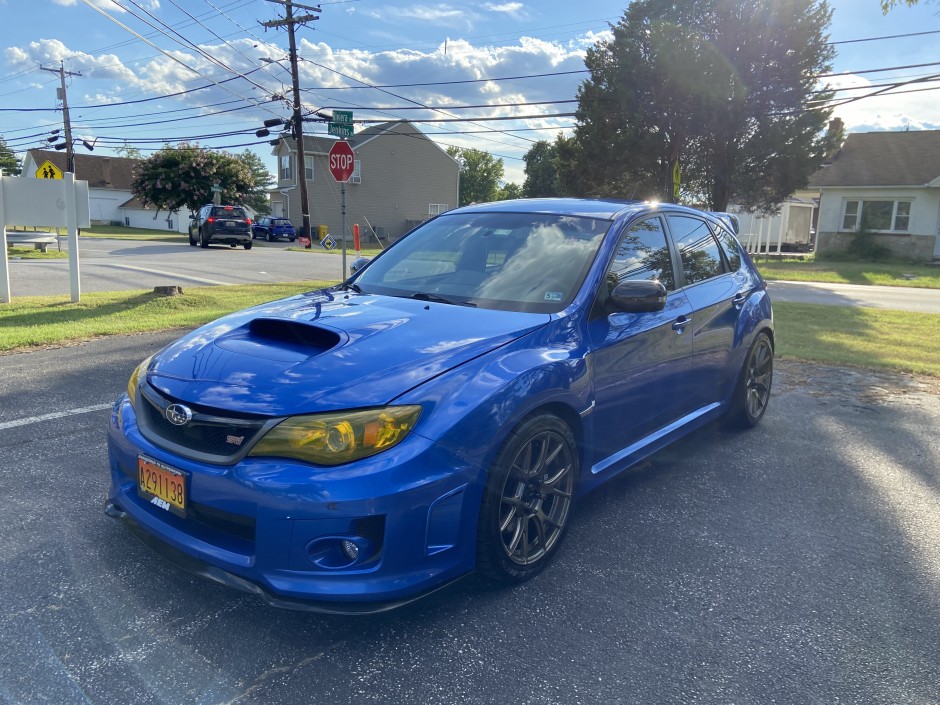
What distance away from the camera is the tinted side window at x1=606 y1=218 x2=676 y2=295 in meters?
3.84

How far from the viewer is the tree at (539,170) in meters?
55.4

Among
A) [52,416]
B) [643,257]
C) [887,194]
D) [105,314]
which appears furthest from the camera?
[887,194]

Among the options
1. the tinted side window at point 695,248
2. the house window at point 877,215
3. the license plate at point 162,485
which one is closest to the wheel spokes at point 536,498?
the license plate at point 162,485

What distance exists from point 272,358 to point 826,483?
3511 millimetres

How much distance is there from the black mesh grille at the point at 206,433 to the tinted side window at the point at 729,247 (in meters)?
3.83

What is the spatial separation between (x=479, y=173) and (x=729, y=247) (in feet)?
267

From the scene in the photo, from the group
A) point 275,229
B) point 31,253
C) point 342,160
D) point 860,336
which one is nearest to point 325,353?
point 342,160

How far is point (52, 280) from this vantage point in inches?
543

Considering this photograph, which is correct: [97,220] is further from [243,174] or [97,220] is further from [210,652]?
[210,652]

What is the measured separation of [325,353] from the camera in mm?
2881

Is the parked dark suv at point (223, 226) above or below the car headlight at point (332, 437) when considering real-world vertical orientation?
above

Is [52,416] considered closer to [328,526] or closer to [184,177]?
[328,526]

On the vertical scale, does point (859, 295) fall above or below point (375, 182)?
below

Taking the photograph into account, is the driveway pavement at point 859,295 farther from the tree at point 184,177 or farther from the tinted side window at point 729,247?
the tree at point 184,177
